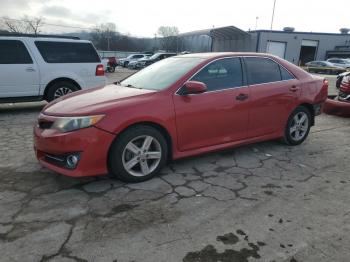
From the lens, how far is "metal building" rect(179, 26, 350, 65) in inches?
1823

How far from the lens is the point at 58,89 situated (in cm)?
842

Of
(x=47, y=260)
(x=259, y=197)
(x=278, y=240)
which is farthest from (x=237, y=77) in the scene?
(x=47, y=260)

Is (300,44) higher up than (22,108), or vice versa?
(300,44)

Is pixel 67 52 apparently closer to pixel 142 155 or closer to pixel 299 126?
pixel 142 155

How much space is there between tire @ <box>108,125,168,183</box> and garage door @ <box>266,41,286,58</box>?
45.6m

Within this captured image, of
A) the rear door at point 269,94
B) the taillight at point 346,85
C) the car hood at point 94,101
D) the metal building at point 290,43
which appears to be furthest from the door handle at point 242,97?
the metal building at point 290,43

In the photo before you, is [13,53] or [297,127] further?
[13,53]

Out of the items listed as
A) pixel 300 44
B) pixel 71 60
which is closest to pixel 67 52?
pixel 71 60

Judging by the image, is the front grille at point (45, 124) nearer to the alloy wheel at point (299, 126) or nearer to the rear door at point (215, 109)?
the rear door at point (215, 109)

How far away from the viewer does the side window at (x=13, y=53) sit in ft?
25.7

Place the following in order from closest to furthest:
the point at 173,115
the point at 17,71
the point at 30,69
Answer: the point at 173,115, the point at 17,71, the point at 30,69

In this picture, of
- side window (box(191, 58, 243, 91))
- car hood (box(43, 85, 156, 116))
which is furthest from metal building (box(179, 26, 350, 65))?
car hood (box(43, 85, 156, 116))

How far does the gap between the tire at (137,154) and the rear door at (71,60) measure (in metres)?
5.14

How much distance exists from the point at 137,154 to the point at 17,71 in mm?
5257
